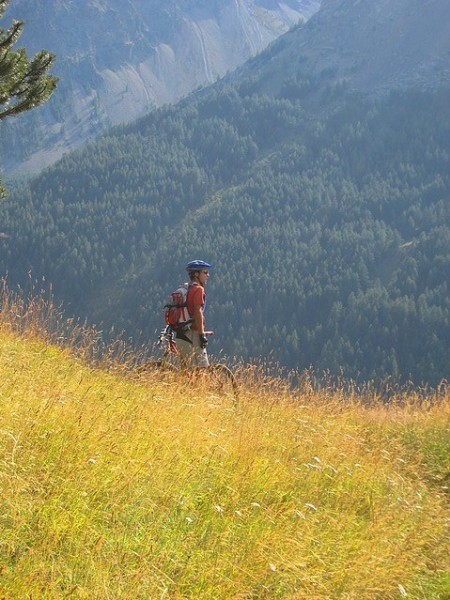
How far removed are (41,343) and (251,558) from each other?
19.6ft

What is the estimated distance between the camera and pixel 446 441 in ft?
26.7

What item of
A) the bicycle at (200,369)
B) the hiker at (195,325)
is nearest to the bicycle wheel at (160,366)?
the bicycle at (200,369)

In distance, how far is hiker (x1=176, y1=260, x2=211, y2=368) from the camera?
31.2 feet

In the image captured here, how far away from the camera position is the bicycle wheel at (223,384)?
26.1 feet

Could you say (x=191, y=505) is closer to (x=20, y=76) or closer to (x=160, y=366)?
(x=160, y=366)

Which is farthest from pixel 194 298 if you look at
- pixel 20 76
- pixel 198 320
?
pixel 20 76

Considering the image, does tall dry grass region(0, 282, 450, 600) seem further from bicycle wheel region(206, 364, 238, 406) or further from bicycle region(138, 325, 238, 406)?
bicycle region(138, 325, 238, 406)

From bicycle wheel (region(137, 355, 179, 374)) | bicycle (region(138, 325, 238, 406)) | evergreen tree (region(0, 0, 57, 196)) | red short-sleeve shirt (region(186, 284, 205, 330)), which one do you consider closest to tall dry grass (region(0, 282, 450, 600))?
bicycle (region(138, 325, 238, 406))

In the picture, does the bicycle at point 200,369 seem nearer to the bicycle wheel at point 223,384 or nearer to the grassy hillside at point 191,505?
the bicycle wheel at point 223,384

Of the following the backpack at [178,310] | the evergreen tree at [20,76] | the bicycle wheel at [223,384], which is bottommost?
the bicycle wheel at [223,384]

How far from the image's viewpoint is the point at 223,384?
8.34 meters

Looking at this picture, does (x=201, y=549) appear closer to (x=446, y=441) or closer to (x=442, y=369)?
(x=446, y=441)

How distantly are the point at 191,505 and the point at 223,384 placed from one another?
3.99 metres

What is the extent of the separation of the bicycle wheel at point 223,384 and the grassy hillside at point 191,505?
972 millimetres
